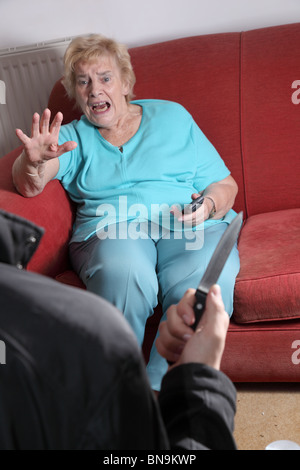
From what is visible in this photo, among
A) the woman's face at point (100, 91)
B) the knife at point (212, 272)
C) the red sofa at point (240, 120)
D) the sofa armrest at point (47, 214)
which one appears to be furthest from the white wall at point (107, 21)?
the knife at point (212, 272)

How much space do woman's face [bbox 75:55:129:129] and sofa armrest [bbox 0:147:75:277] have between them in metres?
0.28

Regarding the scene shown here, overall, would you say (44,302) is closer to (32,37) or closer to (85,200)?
(85,200)

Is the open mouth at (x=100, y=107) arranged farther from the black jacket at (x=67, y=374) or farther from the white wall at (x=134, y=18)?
the black jacket at (x=67, y=374)

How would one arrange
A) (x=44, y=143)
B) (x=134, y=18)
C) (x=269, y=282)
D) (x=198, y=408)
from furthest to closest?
(x=134, y=18)
(x=44, y=143)
(x=269, y=282)
(x=198, y=408)

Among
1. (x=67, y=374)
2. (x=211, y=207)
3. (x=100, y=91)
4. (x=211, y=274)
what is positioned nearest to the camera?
(x=67, y=374)

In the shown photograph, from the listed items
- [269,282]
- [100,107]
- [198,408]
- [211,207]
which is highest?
[100,107]

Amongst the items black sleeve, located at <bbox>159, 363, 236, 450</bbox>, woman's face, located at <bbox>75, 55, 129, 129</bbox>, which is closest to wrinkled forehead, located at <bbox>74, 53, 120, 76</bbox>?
woman's face, located at <bbox>75, 55, 129, 129</bbox>

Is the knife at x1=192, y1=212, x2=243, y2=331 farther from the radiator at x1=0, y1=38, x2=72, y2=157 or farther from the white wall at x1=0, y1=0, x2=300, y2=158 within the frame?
the radiator at x1=0, y1=38, x2=72, y2=157

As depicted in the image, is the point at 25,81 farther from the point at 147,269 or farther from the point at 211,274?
the point at 211,274

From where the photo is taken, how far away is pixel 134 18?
2322 millimetres

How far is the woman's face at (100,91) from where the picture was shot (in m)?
1.87

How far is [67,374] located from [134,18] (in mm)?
2160

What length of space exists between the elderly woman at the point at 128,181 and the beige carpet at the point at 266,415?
334 mm
